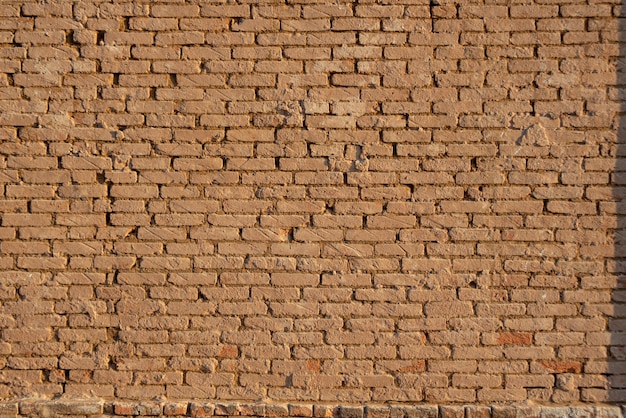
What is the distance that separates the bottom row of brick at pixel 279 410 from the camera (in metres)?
3.28

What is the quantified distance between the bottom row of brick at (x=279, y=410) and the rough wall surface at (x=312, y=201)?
0.06 m

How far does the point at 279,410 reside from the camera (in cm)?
332

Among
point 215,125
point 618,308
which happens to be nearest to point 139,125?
point 215,125

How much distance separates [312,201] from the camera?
340 centimetres

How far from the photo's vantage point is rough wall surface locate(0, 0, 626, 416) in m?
3.35

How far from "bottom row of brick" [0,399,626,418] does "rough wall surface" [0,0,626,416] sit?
0.06m

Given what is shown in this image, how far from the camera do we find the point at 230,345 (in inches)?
132

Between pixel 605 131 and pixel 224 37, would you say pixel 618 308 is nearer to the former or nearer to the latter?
pixel 605 131

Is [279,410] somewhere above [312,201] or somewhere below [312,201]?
below

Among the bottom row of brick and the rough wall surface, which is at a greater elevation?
the rough wall surface

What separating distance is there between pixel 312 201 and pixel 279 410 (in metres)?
1.13

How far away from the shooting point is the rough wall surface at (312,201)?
11.0ft

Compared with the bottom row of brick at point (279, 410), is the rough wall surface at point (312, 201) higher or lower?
higher

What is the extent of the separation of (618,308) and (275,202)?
1.92m
